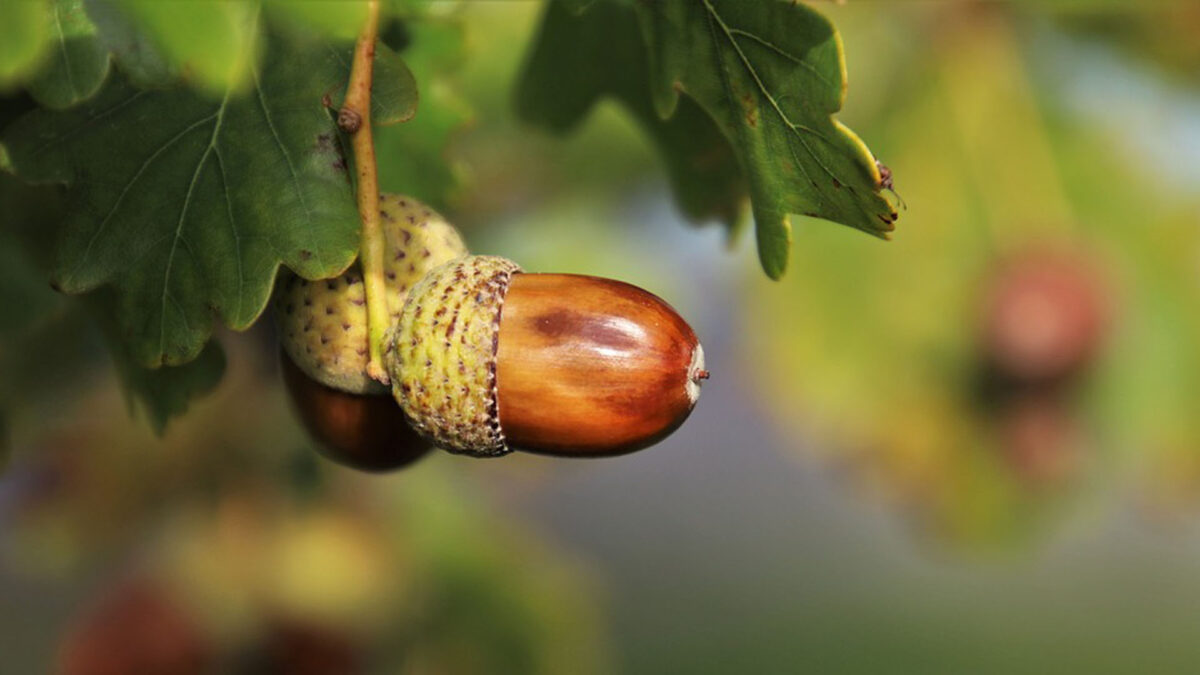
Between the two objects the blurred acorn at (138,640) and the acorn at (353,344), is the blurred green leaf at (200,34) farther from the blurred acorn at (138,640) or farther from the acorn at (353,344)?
the blurred acorn at (138,640)

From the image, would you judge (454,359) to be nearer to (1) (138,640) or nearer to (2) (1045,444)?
(1) (138,640)

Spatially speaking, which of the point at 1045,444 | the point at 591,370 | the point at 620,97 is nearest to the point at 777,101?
the point at 591,370

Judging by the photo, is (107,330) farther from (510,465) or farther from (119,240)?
(510,465)

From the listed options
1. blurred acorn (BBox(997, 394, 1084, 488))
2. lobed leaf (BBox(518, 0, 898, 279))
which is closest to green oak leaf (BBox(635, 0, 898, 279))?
lobed leaf (BBox(518, 0, 898, 279))

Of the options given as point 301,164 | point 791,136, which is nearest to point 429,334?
point 301,164

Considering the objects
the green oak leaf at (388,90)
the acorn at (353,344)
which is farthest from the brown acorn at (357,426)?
the green oak leaf at (388,90)
